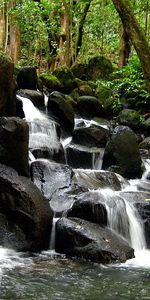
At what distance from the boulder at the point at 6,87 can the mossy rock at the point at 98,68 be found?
1099cm

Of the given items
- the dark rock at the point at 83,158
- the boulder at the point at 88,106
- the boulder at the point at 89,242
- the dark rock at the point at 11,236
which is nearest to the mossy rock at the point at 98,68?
the boulder at the point at 88,106

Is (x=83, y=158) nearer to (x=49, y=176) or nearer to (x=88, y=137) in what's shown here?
(x=88, y=137)

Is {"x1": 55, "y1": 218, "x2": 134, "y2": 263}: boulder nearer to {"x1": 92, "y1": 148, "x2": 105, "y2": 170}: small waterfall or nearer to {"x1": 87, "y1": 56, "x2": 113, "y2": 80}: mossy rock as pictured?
{"x1": 92, "y1": 148, "x2": 105, "y2": 170}: small waterfall

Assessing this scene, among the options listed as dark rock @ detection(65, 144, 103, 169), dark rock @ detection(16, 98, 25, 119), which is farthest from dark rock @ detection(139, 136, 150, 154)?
dark rock @ detection(16, 98, 25, 119)

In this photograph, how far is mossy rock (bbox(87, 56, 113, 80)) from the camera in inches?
902

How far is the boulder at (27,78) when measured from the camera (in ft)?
53.9

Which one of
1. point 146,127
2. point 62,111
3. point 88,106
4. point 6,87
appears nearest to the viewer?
point 6,87

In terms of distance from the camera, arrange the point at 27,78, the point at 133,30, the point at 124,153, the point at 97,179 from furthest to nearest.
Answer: the point at 27,78, the point at 124,153, the point at 97,179, the point at 133,30

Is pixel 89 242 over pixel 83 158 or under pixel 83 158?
under

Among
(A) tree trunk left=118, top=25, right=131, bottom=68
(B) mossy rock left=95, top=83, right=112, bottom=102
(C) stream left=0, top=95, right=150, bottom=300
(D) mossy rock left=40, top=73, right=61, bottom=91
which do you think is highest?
(A) tree trunk left=118, top=25, right=131, bottom=68

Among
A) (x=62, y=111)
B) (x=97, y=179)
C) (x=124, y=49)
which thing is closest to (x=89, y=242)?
(x=97, y=179)

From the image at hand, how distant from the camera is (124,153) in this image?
43.5ft

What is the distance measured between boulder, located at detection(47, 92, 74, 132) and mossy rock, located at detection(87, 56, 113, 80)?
7650 mm

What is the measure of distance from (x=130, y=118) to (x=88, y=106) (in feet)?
5.89
